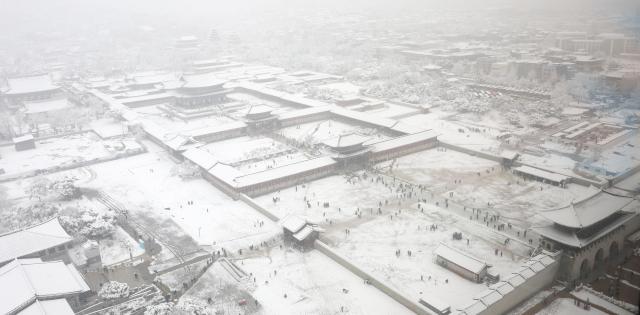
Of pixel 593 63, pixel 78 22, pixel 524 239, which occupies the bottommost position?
pixel 524 239

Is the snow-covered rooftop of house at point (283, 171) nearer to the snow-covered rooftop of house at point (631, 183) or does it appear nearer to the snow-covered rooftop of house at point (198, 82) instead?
the snow-covered rooftop of house at point (631, 183)

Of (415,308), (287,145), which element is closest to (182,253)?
(415,308)

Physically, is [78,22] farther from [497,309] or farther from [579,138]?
[497,309]

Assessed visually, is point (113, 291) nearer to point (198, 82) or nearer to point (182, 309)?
point (182, 309)

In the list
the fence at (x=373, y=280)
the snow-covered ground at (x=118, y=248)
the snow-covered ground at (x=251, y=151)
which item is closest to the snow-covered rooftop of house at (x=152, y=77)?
the snow-covered ground at (x=251, y=151)

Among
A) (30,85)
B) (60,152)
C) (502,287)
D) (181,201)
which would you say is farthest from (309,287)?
(30,85)

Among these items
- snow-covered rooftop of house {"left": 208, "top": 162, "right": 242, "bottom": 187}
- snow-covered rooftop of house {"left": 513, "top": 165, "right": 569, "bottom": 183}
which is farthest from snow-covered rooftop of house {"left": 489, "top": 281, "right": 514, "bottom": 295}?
snow-covered rooftop of house {"left": 208, "top": 162, "right": 242, "bottom": 187}
